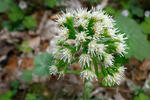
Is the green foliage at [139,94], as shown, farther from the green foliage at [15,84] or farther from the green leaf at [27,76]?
the green foliage at [15,84]

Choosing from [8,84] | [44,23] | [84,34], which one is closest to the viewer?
[84,34]

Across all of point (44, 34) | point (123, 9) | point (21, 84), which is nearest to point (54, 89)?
point (21, 84)

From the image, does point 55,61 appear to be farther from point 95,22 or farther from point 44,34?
point 44,34

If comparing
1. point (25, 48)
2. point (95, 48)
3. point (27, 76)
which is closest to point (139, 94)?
point (95, 48)

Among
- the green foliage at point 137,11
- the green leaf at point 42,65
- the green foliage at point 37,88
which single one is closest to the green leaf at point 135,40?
the green foliage at point 137,11

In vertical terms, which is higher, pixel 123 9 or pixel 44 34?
pixel 123 9

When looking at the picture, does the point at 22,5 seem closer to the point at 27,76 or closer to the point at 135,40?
the point at 27,76
